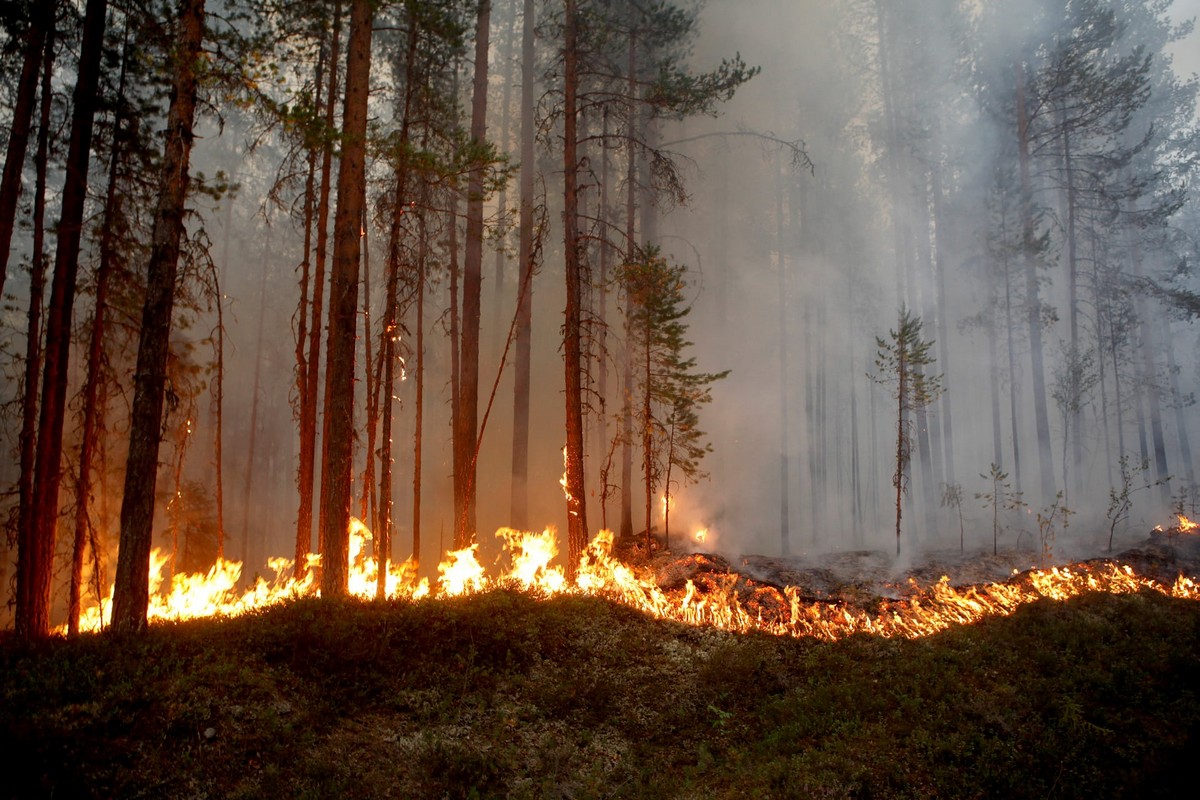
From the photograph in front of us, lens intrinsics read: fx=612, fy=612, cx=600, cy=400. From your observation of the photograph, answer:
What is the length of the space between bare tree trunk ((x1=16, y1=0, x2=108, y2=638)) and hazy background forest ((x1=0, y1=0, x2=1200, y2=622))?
658cm

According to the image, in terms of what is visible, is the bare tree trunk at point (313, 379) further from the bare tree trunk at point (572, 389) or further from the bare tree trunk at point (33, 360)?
the bare tree trunk at point (572, 389)

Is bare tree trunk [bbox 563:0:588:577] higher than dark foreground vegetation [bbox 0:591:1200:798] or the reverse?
higher

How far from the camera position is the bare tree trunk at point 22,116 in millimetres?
8664

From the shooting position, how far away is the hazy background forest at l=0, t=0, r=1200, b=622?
25.3 m

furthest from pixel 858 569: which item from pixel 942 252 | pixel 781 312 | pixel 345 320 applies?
pixel 942 252

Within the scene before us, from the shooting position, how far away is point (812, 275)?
140ft

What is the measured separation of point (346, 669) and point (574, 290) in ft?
31.0

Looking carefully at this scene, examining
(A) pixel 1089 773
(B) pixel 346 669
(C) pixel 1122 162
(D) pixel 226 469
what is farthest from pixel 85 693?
(C) pixel 1122 162

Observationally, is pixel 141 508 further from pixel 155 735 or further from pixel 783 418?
pixel 783 418

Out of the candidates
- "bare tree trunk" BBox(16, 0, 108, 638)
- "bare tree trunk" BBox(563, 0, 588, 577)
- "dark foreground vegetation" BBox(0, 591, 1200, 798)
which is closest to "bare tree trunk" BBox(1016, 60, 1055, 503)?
"dark foreground vegetation" BBox(0, 591, 1200, 798)

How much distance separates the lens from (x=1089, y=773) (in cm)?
554

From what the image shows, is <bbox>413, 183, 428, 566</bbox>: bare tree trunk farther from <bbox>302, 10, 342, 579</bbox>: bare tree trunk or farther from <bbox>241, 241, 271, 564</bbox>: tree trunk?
<bbox>241, 241, 271, 564</bbox>: tree trunk

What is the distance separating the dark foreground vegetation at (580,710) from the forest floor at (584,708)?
0.09 feet

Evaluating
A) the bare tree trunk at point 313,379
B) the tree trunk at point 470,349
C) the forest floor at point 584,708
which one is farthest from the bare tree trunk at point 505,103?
the forest floor at point 584,708
